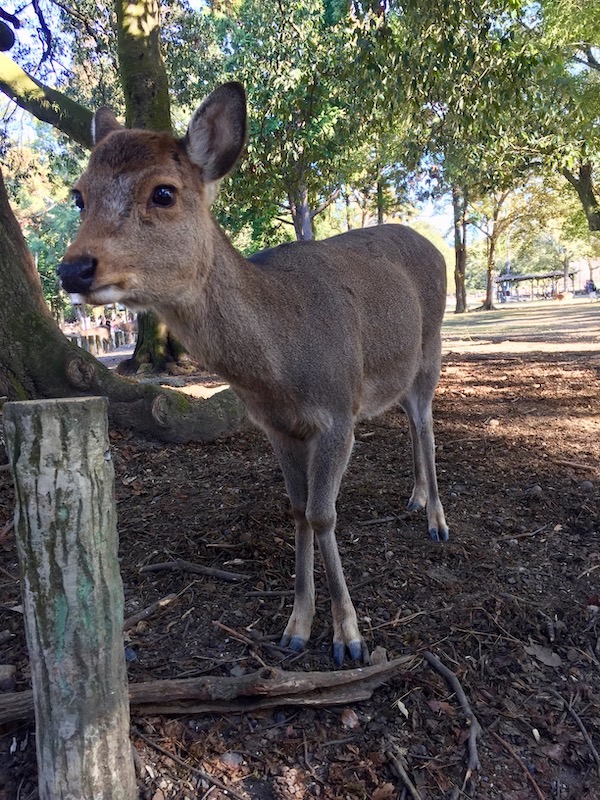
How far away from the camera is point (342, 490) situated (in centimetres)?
470

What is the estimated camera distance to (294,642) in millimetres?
2908

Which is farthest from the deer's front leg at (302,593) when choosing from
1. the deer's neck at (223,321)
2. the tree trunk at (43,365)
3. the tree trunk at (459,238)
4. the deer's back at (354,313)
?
the tree trunk at (459,238)

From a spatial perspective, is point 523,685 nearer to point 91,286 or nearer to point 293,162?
point 91,286

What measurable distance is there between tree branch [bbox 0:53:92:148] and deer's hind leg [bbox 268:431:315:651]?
7.23 m

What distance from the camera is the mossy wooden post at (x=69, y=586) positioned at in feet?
5.78

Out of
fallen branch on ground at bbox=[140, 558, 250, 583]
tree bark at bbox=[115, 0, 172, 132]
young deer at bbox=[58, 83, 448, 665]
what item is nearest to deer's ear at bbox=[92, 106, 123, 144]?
young deer at bbox=[58, 83, 448, 665]

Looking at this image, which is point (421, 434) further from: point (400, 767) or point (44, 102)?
point (44, 102)

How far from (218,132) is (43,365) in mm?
2954

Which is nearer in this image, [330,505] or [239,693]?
[239,693]

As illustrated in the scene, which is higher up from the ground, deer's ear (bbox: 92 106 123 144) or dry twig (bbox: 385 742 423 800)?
deer's ear (bbox: 92 106 123 144)

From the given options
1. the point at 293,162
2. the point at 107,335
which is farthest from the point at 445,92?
the point at 107,335

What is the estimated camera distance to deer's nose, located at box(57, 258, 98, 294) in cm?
222

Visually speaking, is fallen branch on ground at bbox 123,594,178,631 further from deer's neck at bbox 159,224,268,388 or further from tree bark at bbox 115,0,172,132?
tree bark at bbox 115,0,172,132

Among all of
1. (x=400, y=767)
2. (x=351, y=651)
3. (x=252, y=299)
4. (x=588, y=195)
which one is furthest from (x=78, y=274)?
(x=588, y=195)
